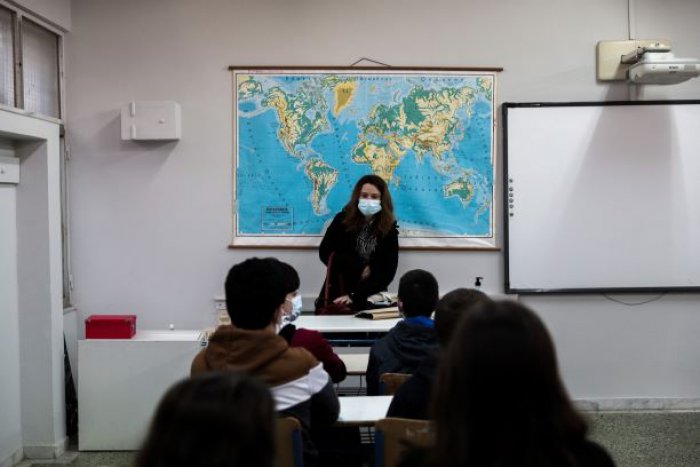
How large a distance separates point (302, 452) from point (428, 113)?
3.14 meters

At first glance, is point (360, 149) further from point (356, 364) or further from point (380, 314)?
point (356, 364)

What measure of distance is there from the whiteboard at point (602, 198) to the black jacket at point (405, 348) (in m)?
2.12

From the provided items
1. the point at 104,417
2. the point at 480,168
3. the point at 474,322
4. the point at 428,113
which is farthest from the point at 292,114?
the point at 474,322

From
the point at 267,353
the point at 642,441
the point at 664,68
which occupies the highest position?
the point at 664,68

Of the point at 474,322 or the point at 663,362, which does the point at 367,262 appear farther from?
the point at 474,322

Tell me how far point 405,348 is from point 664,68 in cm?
283

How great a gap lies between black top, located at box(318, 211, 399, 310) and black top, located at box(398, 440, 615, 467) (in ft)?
9.73

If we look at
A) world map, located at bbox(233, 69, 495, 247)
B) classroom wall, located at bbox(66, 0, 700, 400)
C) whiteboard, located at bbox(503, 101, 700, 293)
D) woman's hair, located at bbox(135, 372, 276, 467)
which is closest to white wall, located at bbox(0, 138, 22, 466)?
classroom wall, located at bbox(66, 0, 700, 400)

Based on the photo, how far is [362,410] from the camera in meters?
2.37

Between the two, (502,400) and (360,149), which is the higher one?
(360,149)

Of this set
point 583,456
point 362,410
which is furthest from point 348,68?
point 583,456

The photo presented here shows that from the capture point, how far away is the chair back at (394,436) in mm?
1840

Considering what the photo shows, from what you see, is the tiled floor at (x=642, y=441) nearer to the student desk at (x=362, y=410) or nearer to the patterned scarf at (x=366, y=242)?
the student desk at (x=362, y=410)

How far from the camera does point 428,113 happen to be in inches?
183
